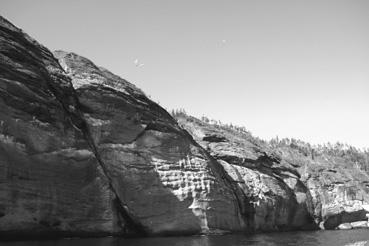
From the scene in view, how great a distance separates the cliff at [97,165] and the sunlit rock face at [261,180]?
324mm

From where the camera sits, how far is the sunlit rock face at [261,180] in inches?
2211

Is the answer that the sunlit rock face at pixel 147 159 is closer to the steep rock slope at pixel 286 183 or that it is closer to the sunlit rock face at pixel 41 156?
the sunlit rock face at pixel 41 156

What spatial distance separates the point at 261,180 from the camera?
2345 inches

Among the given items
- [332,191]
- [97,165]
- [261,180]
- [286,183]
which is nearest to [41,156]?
[97,165]

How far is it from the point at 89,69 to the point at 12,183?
18.8 meters

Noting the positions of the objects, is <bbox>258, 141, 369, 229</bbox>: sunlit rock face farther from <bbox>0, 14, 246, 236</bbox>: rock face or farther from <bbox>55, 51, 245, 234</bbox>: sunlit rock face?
<bbox>55, 51, 245, 234</bbox>: sunlit rock face

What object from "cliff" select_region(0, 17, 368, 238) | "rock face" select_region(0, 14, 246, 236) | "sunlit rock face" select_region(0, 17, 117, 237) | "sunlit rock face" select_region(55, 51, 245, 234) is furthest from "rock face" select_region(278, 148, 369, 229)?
"sunlit rock face" select_region(0, 17, 117, 237)

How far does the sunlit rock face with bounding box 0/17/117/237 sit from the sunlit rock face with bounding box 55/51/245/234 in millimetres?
2629

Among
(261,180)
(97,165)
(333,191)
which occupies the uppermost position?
(97,165)

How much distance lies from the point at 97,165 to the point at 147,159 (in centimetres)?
672

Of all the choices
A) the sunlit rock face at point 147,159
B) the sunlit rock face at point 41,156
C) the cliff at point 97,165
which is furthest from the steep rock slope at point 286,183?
the sunlit rock face at point 41,156

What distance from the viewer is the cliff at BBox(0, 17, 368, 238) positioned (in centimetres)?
3142

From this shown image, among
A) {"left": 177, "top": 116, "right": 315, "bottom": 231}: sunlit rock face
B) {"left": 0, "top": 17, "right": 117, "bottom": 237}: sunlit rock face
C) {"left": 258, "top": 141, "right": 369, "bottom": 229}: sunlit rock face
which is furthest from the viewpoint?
{"left": 258, "top": 141, "right": 369, "bottom": 229}: sunlit rock face

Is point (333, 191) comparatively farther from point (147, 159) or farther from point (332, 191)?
point (147, 159)
